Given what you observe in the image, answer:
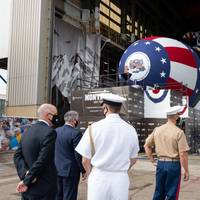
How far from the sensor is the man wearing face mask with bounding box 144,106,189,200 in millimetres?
5938

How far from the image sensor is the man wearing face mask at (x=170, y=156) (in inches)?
234

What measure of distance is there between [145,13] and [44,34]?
18898 mm

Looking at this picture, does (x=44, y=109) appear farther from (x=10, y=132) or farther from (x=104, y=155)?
(x=10, y=132)

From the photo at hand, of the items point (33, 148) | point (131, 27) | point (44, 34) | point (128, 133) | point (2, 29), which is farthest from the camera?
point (131, 27)

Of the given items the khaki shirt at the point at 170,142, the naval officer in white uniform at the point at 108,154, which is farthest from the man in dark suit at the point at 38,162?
the khaki shirt at the point at 170,142

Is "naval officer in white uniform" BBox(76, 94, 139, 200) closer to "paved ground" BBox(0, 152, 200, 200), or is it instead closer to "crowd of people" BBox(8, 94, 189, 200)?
"crowd of people" BBox(8, 94, 189, 200)

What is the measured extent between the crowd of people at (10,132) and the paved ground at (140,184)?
1.82 m

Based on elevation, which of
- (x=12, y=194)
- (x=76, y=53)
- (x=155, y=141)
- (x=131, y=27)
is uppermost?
(x=131, y=27)

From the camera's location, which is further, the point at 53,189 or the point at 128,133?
the point at 53,189

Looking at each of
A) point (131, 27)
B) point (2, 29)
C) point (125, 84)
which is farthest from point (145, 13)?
point (125, 84)

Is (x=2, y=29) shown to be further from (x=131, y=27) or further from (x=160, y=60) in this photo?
(x=131, y=27)

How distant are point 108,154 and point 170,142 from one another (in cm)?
208

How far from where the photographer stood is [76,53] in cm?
2545

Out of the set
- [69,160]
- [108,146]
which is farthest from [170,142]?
[108,146]
